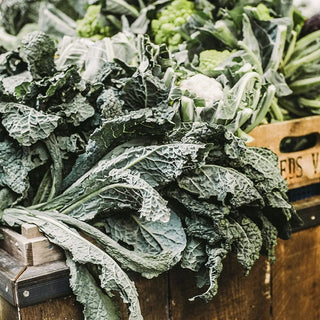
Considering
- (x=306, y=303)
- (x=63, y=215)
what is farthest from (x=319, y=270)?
(x=63, y=215)

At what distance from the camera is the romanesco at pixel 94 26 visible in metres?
2.42

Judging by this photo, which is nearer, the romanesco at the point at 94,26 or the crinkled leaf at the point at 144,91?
the crinkled leaf at the point at 144,91

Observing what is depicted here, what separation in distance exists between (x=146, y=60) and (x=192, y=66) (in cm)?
Answer: 36

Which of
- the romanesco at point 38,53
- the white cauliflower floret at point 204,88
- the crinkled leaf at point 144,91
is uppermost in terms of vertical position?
the romanesco at point 38,53

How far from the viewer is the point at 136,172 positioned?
50.9 inches

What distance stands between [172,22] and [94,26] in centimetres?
39

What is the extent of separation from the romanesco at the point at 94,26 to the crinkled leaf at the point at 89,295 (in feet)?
4.76

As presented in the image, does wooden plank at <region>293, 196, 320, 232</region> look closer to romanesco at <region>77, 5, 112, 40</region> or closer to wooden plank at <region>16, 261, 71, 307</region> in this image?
wooden plank at <region>16, 261, 71, 307</region>

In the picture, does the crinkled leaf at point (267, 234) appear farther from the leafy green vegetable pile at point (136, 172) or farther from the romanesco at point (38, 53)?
the romanesco at point (38, 53)

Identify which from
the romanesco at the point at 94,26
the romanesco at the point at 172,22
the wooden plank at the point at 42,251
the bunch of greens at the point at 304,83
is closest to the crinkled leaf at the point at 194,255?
the wooden plank at the point at 42,251

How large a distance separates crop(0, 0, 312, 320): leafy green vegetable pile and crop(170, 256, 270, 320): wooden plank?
0.07m

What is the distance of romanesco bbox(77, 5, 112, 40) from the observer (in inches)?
95.4

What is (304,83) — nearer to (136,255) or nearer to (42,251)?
(136,255)

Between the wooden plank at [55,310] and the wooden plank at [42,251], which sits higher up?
the wooden plank at [42,251]
